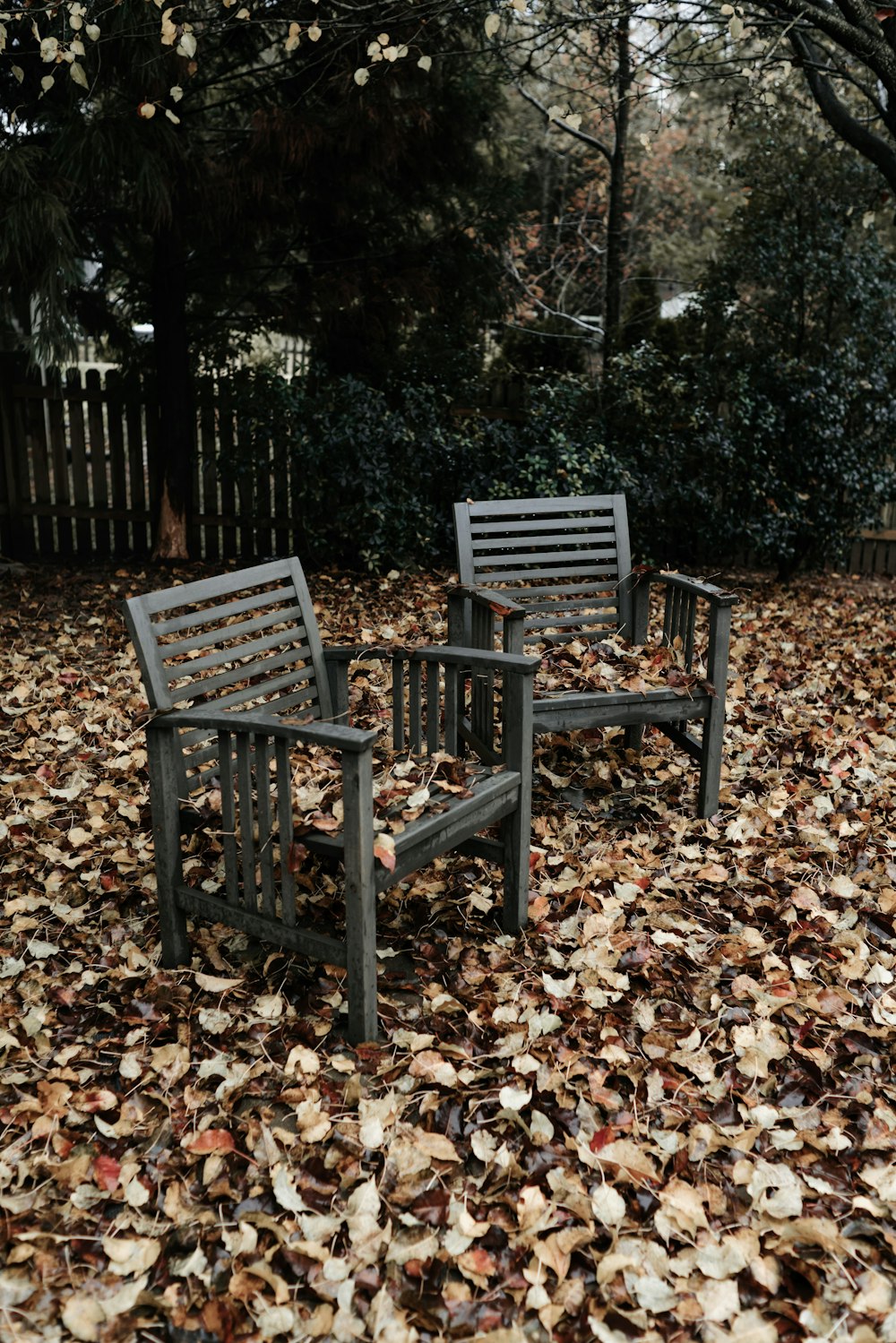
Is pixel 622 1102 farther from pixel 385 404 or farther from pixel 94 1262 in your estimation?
pixel 385 404

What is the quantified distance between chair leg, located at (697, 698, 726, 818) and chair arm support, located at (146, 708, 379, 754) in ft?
5.23

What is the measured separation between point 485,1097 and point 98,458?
6.59m

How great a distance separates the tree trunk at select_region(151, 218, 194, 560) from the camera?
22.9ft

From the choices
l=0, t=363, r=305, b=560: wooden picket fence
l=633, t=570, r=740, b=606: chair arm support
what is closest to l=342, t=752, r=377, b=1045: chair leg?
l=633, t=570, r=740, b=606: chair arm support

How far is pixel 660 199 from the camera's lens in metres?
16.0

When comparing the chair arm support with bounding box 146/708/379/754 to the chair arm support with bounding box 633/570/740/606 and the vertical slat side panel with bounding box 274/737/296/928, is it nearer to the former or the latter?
the vertical slat side panel with bounding box 274/737/296/928

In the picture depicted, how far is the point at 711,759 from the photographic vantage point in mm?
3498

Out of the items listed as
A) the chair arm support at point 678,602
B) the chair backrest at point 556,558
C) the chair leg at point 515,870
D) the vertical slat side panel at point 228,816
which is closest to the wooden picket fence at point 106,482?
the chair backrest at point 556,558

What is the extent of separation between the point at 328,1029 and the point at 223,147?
18.9ft

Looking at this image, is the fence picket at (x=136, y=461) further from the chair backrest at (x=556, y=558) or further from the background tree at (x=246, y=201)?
the chair backrest at (x=556, y=558)

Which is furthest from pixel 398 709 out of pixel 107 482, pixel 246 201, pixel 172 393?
pixel 107 482

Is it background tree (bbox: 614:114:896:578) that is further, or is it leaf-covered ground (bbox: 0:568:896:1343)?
background tree (bbox: 614:114:896:578)

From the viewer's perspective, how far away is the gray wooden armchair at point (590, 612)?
10.7 ft

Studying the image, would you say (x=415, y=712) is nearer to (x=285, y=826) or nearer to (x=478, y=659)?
(x=478, y=659)
